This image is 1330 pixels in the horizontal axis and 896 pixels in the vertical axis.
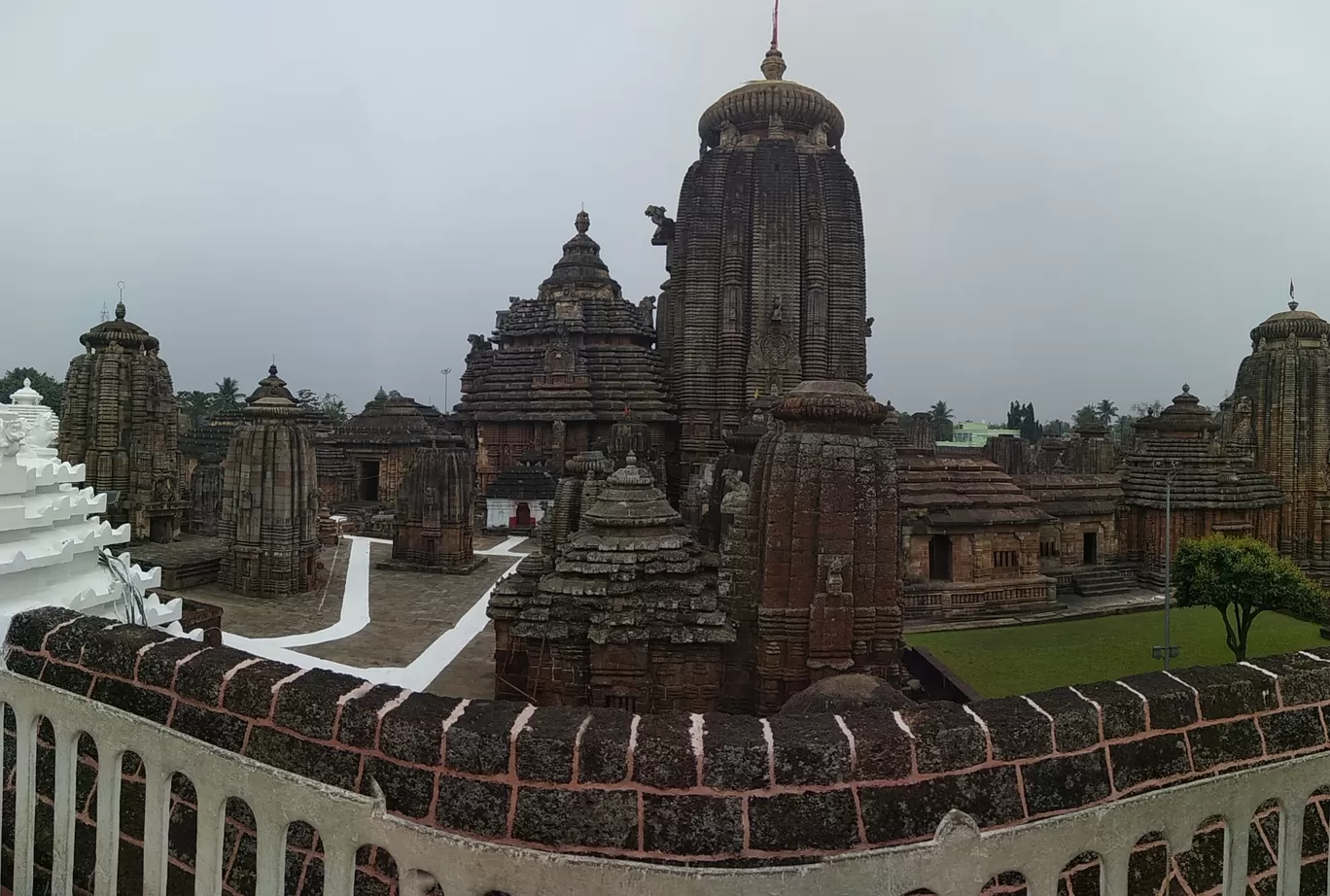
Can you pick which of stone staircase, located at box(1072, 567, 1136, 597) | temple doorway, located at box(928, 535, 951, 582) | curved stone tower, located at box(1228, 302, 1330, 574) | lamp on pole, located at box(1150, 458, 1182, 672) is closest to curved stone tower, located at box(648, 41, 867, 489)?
temple doorway, located at box(928, 535, 951, 582)

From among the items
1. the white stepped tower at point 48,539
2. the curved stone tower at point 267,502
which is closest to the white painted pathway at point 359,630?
the curved stone tower at point 267,502

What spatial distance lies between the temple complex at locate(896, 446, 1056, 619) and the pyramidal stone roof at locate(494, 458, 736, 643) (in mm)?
9652

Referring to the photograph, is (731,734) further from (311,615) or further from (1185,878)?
(311,615)

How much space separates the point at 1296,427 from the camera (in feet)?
86.8

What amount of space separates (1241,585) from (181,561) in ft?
77.8

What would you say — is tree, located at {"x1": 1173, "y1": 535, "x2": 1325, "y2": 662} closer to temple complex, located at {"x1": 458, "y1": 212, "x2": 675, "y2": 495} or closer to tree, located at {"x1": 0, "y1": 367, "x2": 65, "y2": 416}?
temple complex, located at {"x1": 458, "y1": 212, "x2": 675, "y2": 495}

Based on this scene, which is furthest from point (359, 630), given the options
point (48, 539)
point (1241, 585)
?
point (1241, 585)

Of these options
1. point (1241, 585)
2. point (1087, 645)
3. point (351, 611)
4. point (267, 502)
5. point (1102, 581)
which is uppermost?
point (267, 502)

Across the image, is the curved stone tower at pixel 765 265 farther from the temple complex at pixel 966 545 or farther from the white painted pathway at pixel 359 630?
the white painted pathway at pixel 359 630

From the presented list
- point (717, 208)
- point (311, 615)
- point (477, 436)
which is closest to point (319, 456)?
point (477, 436)

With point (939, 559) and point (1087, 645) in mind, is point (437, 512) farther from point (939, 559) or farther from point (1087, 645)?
point (1087, 645)

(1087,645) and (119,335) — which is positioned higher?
(119,335)

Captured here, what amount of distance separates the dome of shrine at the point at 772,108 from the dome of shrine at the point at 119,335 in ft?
63.5

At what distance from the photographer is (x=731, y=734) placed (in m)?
2.46
